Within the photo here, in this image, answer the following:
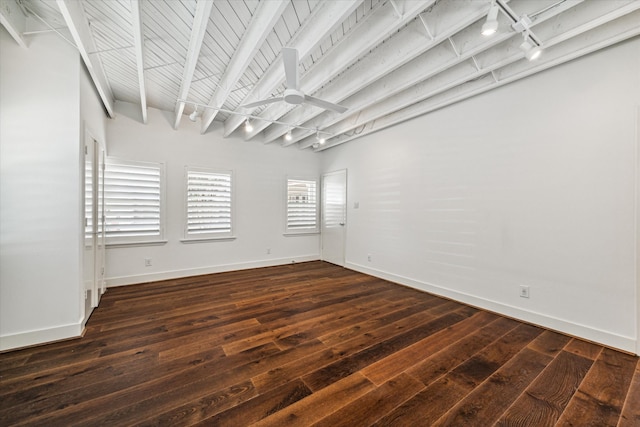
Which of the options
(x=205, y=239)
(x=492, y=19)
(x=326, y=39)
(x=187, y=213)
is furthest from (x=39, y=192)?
(x=492, y=19)

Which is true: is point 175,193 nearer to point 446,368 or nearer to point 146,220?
point 146,220

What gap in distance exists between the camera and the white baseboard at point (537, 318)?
2.24 metres

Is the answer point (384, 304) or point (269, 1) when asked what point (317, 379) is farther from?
point (269, 1)

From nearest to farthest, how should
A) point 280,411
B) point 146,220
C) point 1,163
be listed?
point 280,411 → point 1,163 → point 146,220

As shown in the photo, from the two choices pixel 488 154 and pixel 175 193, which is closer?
pixel 488 154

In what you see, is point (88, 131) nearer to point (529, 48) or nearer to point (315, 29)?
point (315, 29)

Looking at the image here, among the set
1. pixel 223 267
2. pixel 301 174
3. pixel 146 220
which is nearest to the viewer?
pixel 146 220

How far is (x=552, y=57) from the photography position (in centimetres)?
249

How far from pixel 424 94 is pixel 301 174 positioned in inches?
128

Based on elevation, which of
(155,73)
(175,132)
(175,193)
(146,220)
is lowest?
(146,220)

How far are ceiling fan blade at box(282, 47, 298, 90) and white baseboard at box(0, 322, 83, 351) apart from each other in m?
3.11

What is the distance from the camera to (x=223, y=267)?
486 centimetres

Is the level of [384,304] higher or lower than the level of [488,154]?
lower

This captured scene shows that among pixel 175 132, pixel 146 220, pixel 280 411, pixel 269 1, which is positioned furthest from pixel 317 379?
pixel 175 132
